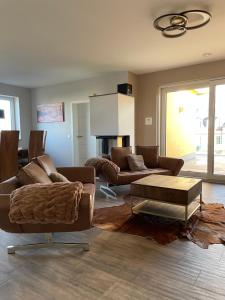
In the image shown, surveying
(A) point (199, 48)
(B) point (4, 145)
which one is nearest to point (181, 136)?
(A) point (199, 48)

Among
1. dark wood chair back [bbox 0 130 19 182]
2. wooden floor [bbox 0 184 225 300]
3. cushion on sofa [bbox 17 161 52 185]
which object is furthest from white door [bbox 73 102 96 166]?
wooden floor [bbox 0 184 225 300]

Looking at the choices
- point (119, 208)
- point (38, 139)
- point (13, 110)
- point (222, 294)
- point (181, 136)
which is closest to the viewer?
point (222, 294)

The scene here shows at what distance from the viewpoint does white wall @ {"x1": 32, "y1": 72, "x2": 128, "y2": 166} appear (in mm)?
5656

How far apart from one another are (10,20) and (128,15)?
1486 mm

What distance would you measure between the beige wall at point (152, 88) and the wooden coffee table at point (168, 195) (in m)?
2.78

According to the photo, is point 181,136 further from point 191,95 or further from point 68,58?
point 68,58

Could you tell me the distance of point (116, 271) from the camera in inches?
72.2

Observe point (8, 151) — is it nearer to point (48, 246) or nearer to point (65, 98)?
point (48, 246)

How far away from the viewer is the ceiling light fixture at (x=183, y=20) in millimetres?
2675

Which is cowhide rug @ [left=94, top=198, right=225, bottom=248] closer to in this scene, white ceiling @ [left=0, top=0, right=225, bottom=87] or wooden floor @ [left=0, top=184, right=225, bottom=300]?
wooden floor @ [left=0, top=184, right=225, bottom=300]

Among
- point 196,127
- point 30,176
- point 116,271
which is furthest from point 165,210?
point 196,127

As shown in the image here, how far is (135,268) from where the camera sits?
187cm

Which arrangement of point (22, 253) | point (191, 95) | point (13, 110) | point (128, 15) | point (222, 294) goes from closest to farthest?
point (222, 294) < point (22, 253) < point (128, 15) < point (191, 95) < point (13, 110)

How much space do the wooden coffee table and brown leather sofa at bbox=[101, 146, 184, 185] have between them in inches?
28.2
